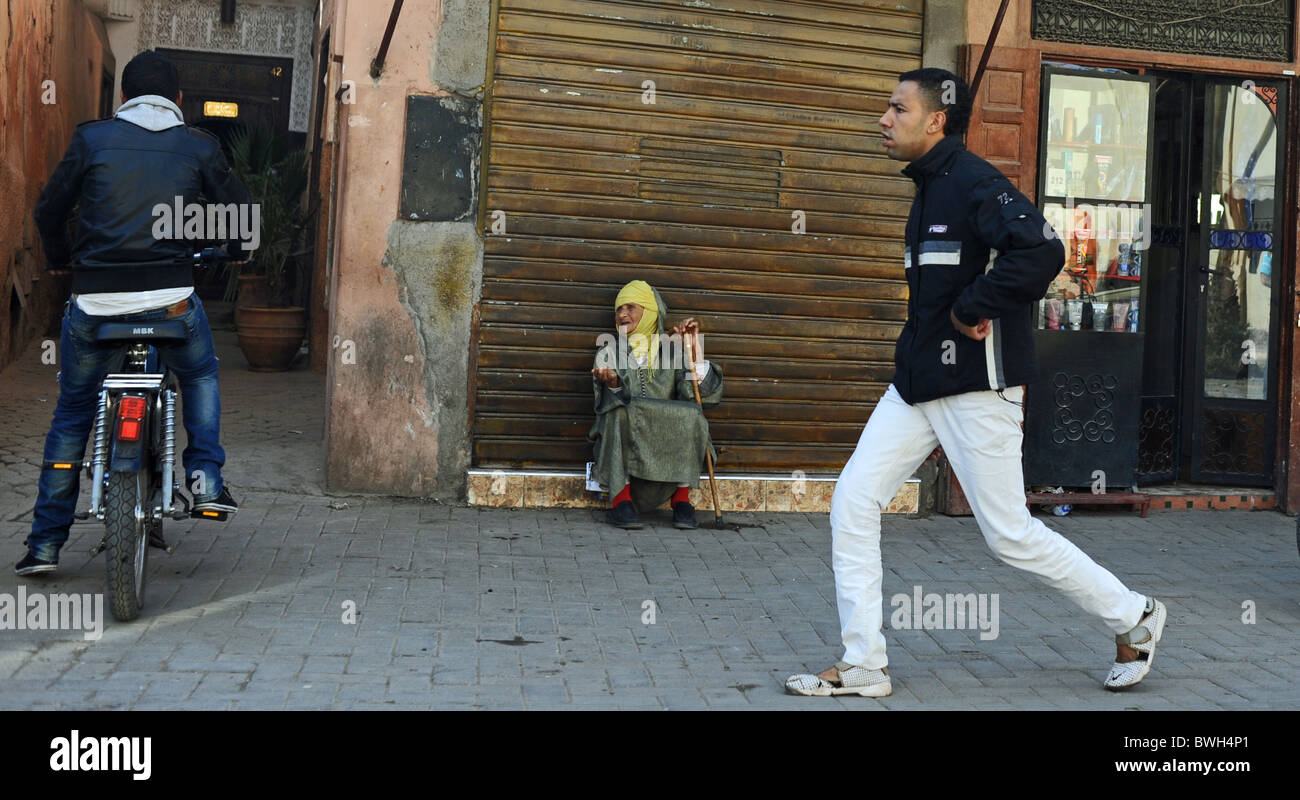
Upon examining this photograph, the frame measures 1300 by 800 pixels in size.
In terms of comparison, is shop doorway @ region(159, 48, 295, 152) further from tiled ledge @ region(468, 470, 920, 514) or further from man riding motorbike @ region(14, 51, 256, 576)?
man riding motorbike @ region(14, 51, 256, 576)

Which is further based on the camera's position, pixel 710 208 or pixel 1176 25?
pixel 1176 25

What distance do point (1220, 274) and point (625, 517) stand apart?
431 centimetres

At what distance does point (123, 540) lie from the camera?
16.5 ft

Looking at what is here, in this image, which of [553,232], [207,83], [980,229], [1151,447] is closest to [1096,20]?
[1151,447]

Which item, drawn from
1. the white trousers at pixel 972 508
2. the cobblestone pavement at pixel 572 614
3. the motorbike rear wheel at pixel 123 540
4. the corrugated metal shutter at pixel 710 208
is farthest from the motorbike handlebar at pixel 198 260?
the white trousers at pixel 972 508

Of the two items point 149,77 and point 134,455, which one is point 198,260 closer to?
point 149,77

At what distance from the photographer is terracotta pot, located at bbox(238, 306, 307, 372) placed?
11.8m

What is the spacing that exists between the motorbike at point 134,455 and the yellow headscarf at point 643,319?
2.58 meters

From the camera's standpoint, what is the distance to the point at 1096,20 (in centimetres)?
862

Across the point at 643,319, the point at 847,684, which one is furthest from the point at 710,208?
the point at 847,684

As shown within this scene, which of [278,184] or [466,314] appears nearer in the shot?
[466,314]

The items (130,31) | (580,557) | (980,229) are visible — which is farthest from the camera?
(130,31)
